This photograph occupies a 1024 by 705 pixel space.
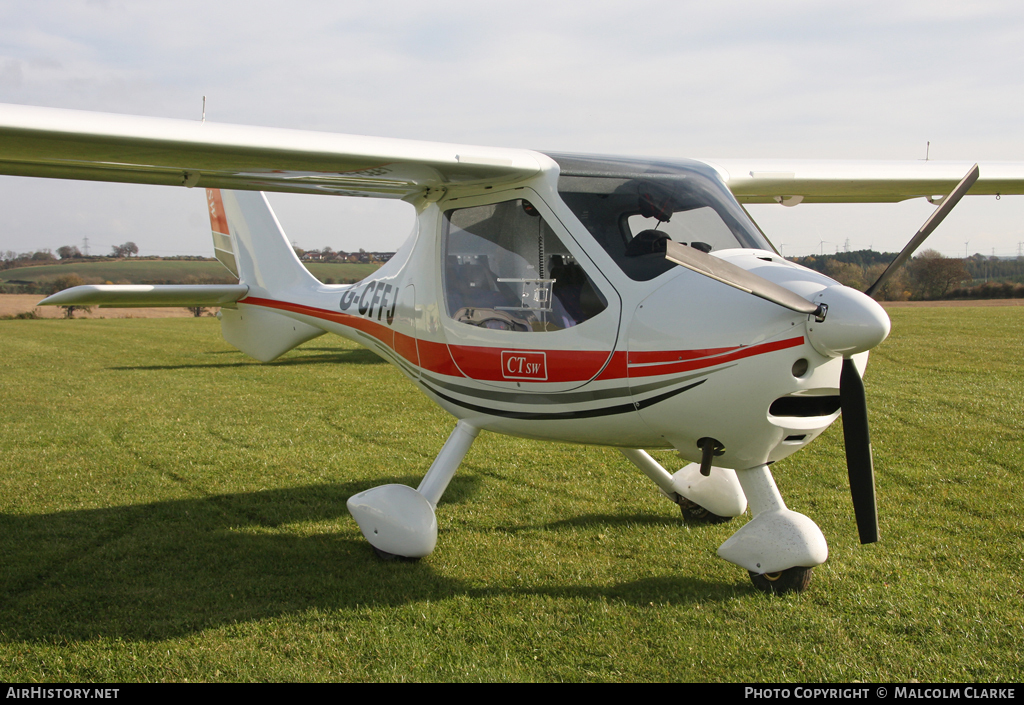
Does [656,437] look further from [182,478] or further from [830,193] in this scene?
[182,478]

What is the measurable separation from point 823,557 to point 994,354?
13749 mm

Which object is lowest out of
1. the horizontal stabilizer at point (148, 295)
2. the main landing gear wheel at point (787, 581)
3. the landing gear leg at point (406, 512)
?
the main landing gear wheel at point (787, 581)

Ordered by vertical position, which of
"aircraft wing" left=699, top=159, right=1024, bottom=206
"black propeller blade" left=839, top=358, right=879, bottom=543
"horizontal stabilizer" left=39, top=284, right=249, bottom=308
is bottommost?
"black propeller blade" left=839, top=358, right=879, bottom=543

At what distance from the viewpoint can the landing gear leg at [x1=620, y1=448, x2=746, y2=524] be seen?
219 inches

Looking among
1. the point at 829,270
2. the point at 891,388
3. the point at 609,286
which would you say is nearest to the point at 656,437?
the point at 609,286

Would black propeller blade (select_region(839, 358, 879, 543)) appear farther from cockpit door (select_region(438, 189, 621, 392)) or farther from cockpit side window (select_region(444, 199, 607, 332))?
cockpit side window (select_region(444, 199, 607, 332))

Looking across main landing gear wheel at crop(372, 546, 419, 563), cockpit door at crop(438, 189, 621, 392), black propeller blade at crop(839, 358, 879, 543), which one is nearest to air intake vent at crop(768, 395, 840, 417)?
black propeller blade at crop(839, 358, 879, 543)

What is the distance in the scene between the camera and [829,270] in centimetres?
459

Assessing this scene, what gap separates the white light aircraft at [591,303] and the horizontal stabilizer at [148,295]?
12.7ft

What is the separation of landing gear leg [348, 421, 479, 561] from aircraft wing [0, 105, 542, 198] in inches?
72.4

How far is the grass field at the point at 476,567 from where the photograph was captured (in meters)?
3.59

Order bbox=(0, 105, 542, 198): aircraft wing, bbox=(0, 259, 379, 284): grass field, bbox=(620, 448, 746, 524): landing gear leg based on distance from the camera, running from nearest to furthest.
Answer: bbox=(0, 105, 542, 198): aircraft wing
bbox=(620, 448, 746, 524): landing gear leg
bbox=(0, 259, 379, 284): grass field

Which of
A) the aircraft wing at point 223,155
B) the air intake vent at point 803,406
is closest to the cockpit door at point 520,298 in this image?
the aircraft wing at point 223,155

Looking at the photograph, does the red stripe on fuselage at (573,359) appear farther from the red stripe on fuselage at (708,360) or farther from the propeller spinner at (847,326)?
the propeller spinner at (847,326)
